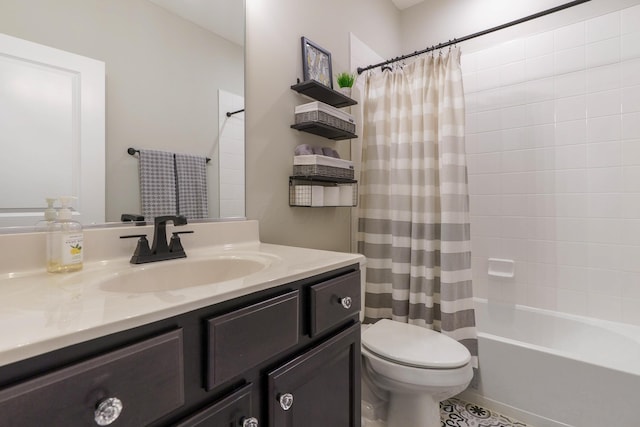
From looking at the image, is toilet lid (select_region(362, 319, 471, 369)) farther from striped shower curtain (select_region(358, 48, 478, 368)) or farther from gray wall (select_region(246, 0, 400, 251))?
gray wall (select_region(246, 0, 400, 251))

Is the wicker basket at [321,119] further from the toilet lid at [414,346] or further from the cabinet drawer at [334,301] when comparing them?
the toilet lid at [414,346]

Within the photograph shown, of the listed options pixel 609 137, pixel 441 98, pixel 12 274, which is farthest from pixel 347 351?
pixel 609 137

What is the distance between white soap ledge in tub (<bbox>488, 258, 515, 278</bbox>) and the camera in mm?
2107

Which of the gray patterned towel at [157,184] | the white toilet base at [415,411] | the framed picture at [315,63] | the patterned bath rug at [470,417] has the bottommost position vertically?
the patterned bath rug at [470,417]

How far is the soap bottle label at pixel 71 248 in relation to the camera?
78cm

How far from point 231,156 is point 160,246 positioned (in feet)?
1.54

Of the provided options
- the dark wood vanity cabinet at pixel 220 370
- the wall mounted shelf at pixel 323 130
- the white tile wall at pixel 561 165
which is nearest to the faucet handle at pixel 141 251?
the dark wood vanity cabinet at pixel 220 370

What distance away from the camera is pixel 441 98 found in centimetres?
162

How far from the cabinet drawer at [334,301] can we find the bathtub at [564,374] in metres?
1.05

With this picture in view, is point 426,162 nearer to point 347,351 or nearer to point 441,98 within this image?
point 441,98

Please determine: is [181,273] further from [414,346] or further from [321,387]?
[414,346]

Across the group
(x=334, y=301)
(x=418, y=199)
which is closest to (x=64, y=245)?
(x=334, y=301)

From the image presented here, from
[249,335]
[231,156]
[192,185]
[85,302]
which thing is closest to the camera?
[85,302]

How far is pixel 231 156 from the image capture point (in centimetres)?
128
